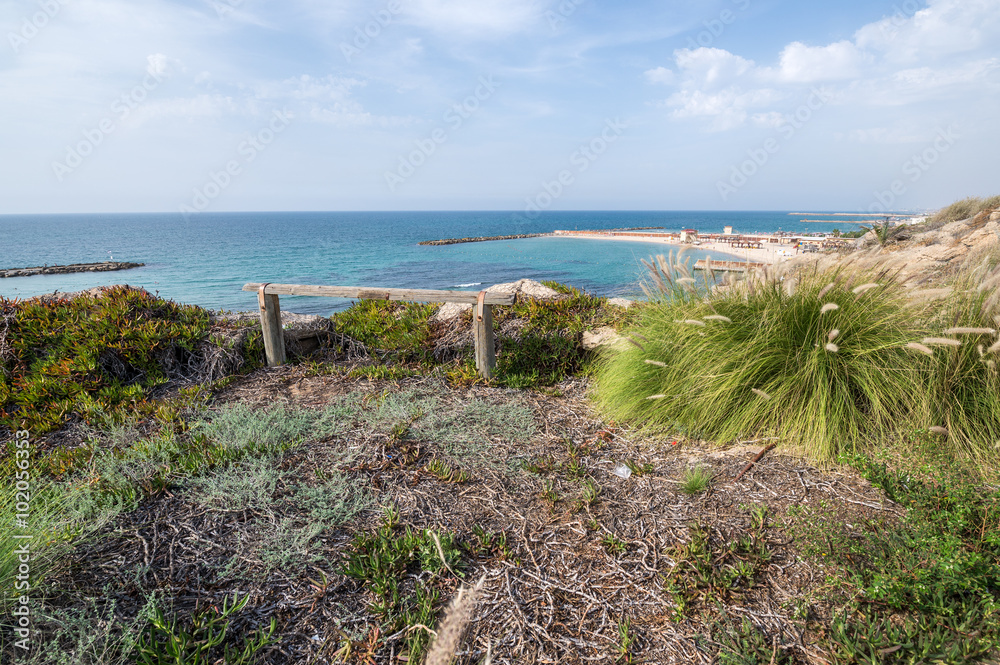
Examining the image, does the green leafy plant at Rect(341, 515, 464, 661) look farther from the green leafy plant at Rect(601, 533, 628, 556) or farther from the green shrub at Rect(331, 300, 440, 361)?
the green shrub at Rect(331, 300, 440, 361)

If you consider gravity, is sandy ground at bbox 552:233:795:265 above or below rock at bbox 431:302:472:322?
above

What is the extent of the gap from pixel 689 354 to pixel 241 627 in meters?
3.32

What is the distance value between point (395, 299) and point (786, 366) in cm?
387

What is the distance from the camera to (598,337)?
527cm

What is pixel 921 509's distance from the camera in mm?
2369

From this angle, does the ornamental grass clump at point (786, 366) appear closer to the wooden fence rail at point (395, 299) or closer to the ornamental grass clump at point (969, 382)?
the ornamental grass clump at point (969, 382)

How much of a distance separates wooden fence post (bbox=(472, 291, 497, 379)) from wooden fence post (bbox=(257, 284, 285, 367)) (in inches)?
95.8

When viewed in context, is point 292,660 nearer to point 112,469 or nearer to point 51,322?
point 112,469

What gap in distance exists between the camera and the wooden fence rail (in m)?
4.92

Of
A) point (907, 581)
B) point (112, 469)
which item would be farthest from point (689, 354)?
point (112, 469)

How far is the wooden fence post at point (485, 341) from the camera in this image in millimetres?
4953

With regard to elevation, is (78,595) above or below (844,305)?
below

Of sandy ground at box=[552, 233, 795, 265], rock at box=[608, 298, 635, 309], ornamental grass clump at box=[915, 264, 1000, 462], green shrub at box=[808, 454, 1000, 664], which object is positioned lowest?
green shrub at box=[808, 454, 1000, 664]

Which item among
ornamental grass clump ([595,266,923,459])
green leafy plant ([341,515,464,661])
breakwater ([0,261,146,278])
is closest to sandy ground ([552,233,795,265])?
ornamental grass clump ([595,266,923,459])
